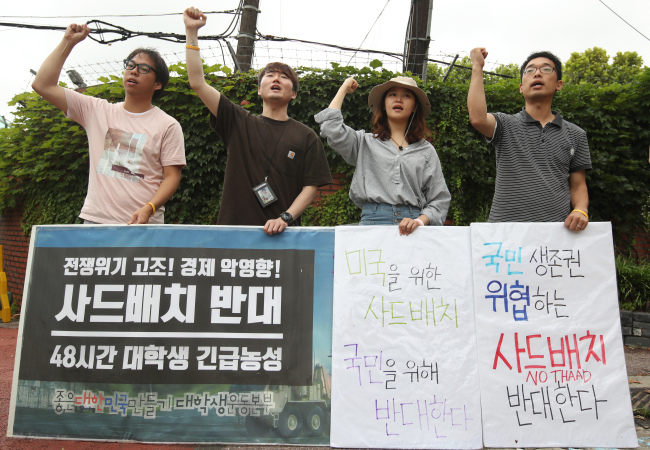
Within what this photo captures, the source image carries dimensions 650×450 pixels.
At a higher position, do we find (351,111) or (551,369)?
(351,111)

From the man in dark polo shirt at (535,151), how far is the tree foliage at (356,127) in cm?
278

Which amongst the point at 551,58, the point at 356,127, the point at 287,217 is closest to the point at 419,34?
the point at 356,127

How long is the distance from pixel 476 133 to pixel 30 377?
17.2 feet

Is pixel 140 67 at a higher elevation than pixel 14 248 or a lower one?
higher

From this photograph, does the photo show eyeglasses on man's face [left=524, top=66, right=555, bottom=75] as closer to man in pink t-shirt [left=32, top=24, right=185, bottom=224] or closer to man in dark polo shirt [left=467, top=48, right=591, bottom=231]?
man in dark polo shirt [left=467, top=48, right=591, bottom=231]

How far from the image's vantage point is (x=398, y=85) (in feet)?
9.47

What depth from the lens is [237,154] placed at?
277cm

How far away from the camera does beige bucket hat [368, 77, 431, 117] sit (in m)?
2.85

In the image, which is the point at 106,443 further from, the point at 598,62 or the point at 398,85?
the point at 598,62

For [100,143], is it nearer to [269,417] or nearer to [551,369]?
[269,417]

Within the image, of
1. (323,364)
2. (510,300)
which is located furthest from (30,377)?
(510,300)

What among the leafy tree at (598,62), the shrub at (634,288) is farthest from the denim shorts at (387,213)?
the leafy tree at (598,62)

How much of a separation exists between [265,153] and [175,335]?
1.18 meters

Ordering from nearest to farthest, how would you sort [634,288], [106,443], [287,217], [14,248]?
[106,443], [287,217], [634,288], [14,248]
